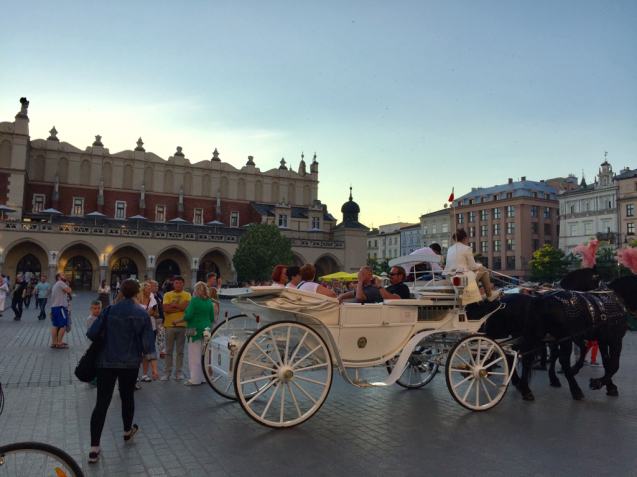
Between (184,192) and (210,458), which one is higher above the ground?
(184,192)

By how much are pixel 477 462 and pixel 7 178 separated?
161 ft

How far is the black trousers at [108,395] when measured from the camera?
4.68 metres

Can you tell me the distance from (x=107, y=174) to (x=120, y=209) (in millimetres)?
3730

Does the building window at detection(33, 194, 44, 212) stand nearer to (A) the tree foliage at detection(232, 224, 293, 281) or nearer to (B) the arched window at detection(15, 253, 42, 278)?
(B) the arched window at detection(15, 253, 42, 278)

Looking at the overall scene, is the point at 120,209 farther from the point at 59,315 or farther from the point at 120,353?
the point at 120,353

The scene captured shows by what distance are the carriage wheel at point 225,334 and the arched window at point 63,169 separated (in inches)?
1878

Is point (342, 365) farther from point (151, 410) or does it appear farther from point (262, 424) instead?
point (151, 410)

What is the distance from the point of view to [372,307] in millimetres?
6250

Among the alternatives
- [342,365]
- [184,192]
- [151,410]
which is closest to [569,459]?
[342,365]

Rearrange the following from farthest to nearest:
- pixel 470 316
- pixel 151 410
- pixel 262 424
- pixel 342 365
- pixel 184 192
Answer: pixel 184 192 → pixel 470 316 → pixel 151 410 → pixel 342 365 → pixel 262 424

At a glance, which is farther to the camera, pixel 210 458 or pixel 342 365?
pixel 342 365

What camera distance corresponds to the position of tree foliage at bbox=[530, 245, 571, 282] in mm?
57688

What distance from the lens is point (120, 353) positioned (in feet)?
16.0

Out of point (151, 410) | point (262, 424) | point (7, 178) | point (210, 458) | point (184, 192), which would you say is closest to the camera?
point (210, 458)
